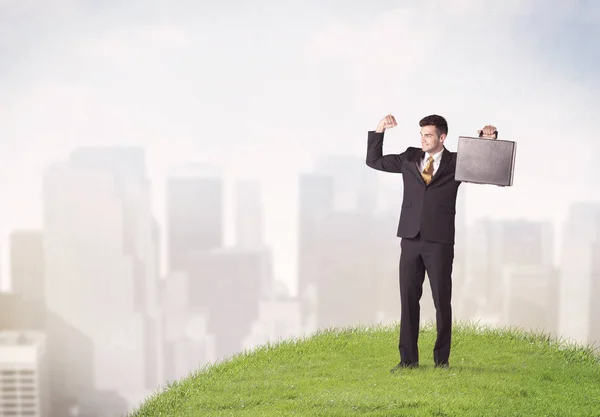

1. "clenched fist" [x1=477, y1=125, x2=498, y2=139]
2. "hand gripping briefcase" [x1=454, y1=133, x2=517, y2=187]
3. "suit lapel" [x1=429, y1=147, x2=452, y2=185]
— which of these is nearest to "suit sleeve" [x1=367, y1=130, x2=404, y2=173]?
"suit lapel" [x1=429, y1=147, x2=452, y2=185]

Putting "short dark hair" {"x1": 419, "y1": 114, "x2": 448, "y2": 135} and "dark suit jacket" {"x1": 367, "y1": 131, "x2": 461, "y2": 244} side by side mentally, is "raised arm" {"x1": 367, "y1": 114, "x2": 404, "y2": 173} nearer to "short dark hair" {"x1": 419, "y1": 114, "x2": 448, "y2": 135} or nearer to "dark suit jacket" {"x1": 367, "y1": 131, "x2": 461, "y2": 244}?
"dark suit jacket" {"x1": 367, "y1": 131, "x2": 461, "y2": 244}

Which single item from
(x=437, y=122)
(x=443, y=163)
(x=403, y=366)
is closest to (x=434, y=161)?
(x=443, y=163)

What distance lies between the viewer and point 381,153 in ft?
22.2

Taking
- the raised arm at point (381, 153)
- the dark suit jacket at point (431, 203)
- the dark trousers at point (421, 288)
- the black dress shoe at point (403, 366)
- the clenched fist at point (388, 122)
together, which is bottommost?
the black dress shoe at point (403, 366)

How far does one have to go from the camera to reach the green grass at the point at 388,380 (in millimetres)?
6012

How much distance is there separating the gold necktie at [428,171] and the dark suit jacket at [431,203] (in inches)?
1.2

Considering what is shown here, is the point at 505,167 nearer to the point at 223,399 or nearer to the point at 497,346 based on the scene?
the point at 497,346

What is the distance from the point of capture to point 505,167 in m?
6.24

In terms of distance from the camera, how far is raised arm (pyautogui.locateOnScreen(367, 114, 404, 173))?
665 centimetres

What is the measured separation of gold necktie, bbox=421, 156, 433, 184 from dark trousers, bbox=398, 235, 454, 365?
1.50 feet

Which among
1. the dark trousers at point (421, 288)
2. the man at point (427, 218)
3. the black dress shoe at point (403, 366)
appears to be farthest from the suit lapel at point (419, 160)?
the black dress shoe at point (403, 366)

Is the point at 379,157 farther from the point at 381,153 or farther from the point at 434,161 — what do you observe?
the point at 434,161

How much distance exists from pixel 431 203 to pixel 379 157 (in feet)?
2.04

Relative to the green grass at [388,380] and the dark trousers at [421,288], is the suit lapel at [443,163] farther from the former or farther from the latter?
the green grass at [388,380]
